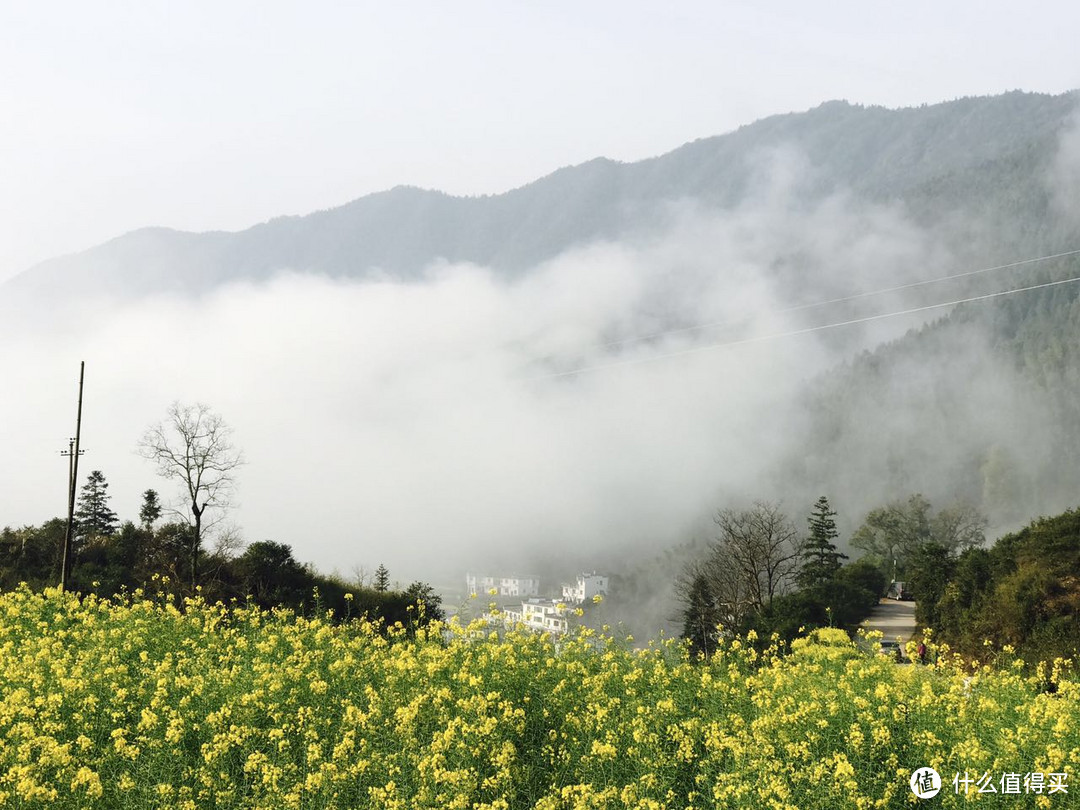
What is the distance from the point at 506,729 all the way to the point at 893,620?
142 feet

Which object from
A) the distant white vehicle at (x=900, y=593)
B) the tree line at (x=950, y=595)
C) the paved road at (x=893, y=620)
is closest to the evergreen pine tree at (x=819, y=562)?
the tree line at (x=950, y=595)

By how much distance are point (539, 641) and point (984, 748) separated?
5771mm

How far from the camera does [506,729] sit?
10.0 m

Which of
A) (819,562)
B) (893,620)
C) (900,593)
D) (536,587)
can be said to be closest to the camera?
(893,620)

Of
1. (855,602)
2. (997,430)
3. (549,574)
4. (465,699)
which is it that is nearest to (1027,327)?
(997,430)

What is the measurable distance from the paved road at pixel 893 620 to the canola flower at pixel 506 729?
97.8 feet

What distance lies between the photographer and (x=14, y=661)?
13594 millimetres

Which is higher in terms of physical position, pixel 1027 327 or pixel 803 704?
pixel 1027 327

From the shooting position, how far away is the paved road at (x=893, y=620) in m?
42.6

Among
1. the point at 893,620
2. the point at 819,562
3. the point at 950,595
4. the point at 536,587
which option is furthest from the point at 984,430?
the point at 950,595

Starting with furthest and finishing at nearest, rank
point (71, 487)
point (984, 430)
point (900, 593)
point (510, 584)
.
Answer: point (510, 584) < point (984, 430) < point (900, 593) < point (71, 487)

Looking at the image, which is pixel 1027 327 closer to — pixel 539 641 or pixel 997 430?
pixel 997 430

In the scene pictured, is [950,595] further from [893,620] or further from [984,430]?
[984,430]

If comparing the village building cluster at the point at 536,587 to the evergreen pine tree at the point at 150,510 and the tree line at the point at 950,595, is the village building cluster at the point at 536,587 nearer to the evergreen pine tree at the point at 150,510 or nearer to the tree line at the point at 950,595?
the tree line at the point at 950,595
